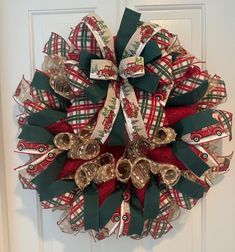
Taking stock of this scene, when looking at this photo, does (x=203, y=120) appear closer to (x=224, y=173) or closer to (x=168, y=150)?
(x=168, y=150)

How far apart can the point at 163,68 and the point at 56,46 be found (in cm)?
31

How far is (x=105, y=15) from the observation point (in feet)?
3.30

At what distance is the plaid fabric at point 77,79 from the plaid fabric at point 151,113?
0.47ft

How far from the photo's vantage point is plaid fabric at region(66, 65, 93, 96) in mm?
836

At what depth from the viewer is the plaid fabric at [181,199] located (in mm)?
904

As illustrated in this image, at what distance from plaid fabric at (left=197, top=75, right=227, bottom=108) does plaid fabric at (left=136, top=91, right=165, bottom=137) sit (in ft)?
0.48

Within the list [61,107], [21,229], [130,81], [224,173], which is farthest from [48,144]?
[224,173]

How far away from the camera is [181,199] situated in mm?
910

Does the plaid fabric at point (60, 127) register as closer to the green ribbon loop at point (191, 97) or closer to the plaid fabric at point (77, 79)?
the plaid fabric at point (77, 79)

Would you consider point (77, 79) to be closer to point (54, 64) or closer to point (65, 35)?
point (54, 64)

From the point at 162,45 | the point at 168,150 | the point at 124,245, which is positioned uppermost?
the point at 162,45

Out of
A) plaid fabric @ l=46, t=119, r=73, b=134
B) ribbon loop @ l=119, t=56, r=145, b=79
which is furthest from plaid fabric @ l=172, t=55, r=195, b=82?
plaid fabric @ l=46, t=119, r=73, b=134

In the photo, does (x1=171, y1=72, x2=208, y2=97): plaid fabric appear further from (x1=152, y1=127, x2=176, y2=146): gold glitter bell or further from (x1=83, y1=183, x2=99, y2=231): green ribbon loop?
(x1=83, y1=183, x2=99, y2=231): green ribbon loop

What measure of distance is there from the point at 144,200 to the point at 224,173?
10.8 inches
